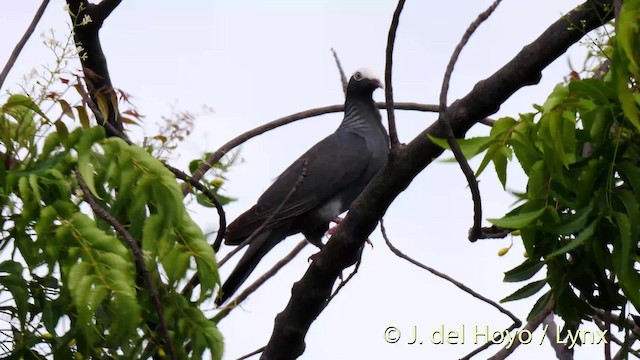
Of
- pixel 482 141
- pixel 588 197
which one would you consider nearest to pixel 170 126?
pixel 482 141

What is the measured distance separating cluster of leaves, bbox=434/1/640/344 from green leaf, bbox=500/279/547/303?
0.57 ft

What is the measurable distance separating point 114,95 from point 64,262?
810 mm

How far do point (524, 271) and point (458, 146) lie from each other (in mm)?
358

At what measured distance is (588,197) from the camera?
7.00 feet

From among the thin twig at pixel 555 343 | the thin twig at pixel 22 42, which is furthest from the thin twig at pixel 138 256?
the thin twig at pixel 555 343

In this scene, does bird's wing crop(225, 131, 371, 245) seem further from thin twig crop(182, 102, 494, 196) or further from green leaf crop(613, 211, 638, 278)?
green leaf crop(613, 211, 638, 278)

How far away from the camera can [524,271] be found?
7.98 ft

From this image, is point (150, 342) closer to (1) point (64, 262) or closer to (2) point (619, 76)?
(1) point (64, 262)

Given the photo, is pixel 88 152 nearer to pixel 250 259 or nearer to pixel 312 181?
pixel 250 259

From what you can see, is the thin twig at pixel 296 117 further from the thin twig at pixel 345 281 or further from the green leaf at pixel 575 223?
the green leaf at pixel 575 223

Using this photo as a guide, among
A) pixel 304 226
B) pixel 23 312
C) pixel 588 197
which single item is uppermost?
pixel 304 226

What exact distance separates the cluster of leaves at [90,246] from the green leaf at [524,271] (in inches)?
28.0

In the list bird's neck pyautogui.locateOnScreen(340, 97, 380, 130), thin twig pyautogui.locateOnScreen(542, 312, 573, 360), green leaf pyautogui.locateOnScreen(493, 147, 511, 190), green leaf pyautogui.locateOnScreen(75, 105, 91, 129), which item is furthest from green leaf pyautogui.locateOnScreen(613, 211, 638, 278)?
bird's neck pyautogui.locateOnScreen(340, 97, 380, 130)

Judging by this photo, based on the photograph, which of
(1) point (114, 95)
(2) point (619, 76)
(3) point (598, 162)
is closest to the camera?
(2) point (619, 76)
